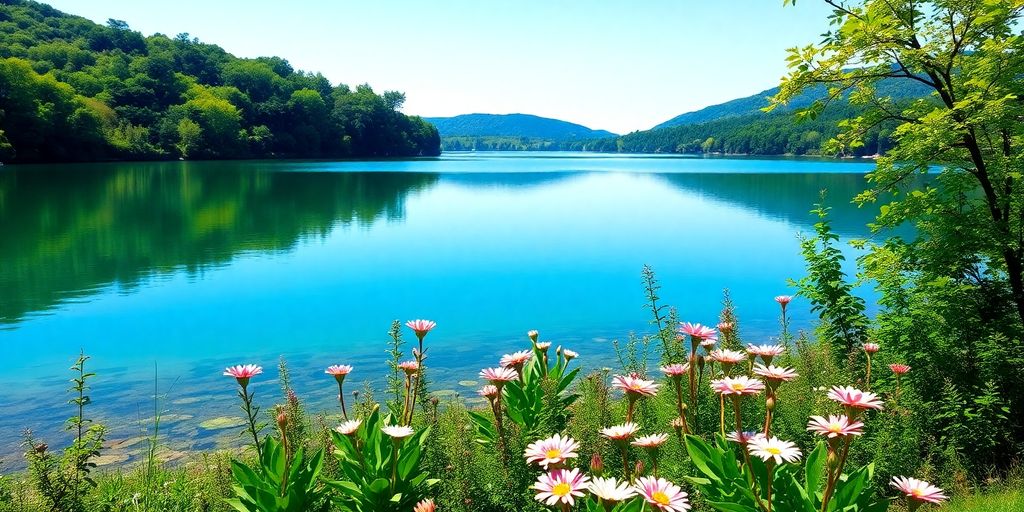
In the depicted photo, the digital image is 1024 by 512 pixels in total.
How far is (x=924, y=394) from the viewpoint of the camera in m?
5.62

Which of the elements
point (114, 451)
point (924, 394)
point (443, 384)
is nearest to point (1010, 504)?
point (924, 394)

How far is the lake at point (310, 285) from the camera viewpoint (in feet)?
35.4

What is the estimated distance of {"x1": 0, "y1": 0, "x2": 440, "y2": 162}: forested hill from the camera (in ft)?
239

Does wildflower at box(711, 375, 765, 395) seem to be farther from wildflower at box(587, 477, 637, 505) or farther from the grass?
the grass

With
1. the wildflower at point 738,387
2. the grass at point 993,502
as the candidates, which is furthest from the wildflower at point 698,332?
the grass at point 993,502

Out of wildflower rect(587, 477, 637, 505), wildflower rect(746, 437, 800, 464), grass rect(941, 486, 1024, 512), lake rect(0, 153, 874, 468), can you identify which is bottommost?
lake rect(0, 153, 874, 468)

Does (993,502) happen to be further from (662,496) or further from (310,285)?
(310,285)

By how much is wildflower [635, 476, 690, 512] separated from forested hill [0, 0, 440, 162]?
79.4 m

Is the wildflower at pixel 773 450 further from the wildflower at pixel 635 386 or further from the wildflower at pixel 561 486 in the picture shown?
the wildflower at pixel 561 486

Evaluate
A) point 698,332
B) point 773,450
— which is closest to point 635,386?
point 698,332

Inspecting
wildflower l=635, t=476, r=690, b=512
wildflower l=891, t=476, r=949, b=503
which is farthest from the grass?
wildflower l=635, t=476, r=690, b=512

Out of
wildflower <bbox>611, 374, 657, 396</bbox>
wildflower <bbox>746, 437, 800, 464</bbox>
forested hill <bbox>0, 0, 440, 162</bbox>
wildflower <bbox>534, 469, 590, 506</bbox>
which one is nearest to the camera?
wildflower <bbox>534, 469, 590, 506</bbox>

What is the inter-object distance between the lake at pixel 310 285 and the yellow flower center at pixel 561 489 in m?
7.06

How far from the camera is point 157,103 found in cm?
9969
